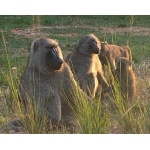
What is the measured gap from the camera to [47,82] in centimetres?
670

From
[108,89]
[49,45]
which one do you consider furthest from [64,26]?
[49,45]

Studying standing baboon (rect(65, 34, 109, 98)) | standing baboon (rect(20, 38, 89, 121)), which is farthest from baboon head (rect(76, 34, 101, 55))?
standing baboon (rect(20, 38, 89, 121))

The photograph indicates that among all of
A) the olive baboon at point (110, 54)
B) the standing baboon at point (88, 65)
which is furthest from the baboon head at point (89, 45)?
the olive baboon at point (110, 54)

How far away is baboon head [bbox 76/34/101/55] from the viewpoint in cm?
820

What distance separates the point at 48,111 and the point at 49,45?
2.29ft

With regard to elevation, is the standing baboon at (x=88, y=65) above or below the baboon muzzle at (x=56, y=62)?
below

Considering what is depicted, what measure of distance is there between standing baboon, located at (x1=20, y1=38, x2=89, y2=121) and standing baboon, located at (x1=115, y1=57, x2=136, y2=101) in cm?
121

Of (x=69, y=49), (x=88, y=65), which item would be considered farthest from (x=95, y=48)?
(x=69, y=49)

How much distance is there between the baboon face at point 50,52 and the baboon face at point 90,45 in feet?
5.09

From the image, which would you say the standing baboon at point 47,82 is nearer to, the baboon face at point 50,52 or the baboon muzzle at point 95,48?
the baboon face at point 50,52

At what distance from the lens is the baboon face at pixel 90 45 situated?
26.9 feet

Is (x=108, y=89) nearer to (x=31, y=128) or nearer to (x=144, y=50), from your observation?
(x=31, y=128)

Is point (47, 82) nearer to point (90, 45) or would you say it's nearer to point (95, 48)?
point (95, 48)

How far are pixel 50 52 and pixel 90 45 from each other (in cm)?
171
